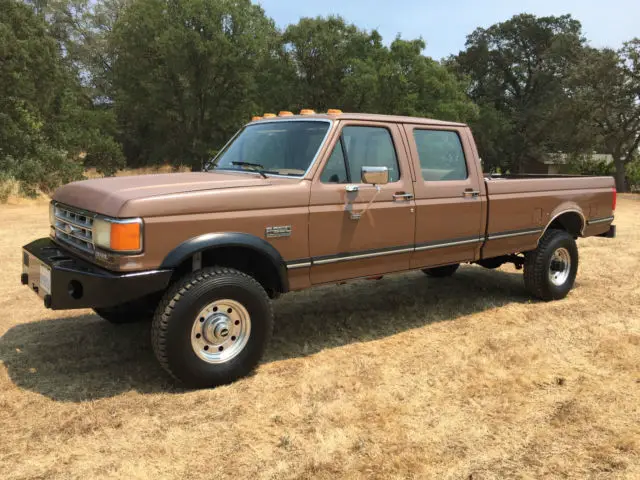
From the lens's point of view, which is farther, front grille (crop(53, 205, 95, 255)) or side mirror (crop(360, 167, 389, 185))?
side mirror (crop(360, 167, 389, 185))

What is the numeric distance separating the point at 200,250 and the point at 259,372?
3.73ft

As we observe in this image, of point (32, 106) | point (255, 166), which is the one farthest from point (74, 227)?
Result: point (32, 106)

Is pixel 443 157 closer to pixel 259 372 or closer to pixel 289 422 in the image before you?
pixel 259 372

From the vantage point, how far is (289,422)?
10.8 ft

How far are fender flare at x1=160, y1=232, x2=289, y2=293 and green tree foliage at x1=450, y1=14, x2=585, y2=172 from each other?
40755 mm

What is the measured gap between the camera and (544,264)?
19.7 feet

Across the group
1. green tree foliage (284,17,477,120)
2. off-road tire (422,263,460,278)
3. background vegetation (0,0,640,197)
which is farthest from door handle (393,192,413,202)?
green tree foliage (284,17,477,120)

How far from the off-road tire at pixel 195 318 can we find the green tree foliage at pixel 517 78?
4101 centimetres

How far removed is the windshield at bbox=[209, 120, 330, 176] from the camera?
434cm

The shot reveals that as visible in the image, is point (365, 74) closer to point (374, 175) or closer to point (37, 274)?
point (374, 175)

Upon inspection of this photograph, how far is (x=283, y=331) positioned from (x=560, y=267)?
359 centimetres

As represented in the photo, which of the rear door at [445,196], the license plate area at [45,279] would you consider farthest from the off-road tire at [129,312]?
the rear door at [445,196]

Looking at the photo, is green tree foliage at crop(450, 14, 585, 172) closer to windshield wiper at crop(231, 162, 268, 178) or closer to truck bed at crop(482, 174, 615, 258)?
truck bed at crop(482, 174, 615, 258)

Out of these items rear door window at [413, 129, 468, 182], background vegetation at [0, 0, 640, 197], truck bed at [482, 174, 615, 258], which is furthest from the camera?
background vegetation at [0, 0, 640, 197]
